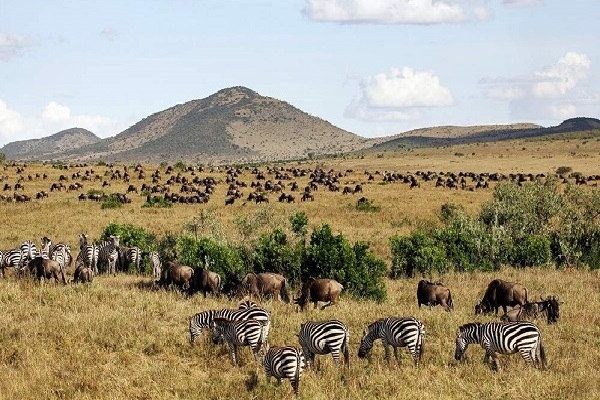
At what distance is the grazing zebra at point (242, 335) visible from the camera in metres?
15.4

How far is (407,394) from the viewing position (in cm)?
1388

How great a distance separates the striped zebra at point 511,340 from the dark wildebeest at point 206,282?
420 inches

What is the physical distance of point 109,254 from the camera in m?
30.2

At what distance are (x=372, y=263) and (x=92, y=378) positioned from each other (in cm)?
1467

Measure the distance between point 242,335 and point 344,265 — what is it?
11.6 m

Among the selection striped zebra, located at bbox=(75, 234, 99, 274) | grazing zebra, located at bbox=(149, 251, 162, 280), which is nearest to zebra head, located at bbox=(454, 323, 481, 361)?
grazing zebra, located at bbox=(149, 251, 162, 280)

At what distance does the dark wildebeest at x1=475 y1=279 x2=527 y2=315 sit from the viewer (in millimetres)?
21683

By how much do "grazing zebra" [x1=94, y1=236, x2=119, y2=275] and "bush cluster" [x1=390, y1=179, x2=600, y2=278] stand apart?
13213 mm

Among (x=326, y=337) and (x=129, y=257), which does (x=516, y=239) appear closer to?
(x=129, y=257)

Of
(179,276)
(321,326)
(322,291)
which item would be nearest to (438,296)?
(322,291)

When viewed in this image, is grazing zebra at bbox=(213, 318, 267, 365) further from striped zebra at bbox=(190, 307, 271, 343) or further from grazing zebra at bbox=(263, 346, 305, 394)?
grazing zebra at bbox=(263, 346, 305, 394)

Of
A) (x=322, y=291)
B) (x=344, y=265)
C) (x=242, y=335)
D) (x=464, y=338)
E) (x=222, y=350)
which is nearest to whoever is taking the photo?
(x=242, y=335)

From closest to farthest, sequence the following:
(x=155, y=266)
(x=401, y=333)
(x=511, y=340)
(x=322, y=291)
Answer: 1. (x=511, y=340)
2. (x=401, y=333)
3. (x=322, y=291)
4. (x=155, y=266)

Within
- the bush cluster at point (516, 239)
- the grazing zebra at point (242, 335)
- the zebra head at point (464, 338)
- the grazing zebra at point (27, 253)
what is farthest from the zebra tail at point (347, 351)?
the grazing zebra at point (27, 253)
